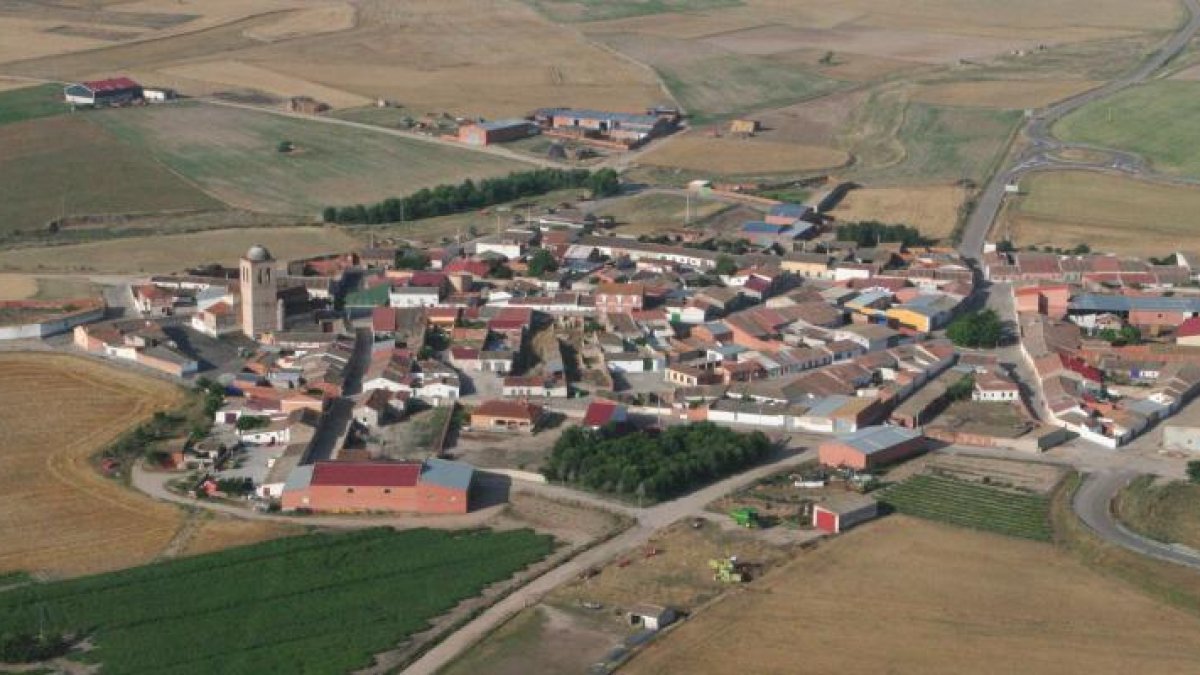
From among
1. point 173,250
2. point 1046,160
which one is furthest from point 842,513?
point 1046,160

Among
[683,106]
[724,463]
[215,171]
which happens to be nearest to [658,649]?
[724,463]

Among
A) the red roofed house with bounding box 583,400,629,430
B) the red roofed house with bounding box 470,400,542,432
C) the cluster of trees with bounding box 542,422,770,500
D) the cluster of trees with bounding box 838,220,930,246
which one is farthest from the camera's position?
the cluster of trees with bounding box 838,220,930,246

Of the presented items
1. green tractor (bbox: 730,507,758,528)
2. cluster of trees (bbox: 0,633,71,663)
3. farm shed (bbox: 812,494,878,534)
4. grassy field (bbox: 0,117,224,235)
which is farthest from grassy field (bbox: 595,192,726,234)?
cluster of trees (bbox: 0,633,71,663)

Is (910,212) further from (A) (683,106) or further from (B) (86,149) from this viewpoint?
(B) (86,149)

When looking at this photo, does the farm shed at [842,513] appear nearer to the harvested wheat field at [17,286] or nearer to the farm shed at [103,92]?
the harvested wheat field at [17,286]

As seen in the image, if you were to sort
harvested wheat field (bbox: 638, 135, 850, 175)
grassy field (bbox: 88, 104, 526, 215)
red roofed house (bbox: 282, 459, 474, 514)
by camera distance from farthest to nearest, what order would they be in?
harvested wheat field (bbox: 638, 135, 850, 175), grassy field (bbox: 88, 104, 526, 215), red roofed house (bbox: 282, 459, 474, 514)

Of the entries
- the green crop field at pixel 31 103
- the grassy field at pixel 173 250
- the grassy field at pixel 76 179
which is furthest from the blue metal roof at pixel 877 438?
the green crop field at pixel 31 103

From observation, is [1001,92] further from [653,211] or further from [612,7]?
[612,7]

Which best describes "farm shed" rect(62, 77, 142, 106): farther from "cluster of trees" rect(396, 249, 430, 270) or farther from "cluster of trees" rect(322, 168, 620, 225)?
"cluster of trees" rect(396, 249, 430, 270)
